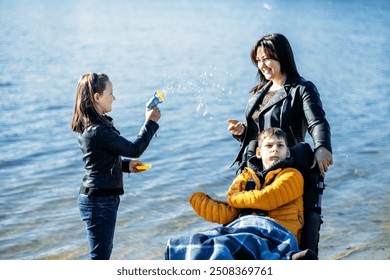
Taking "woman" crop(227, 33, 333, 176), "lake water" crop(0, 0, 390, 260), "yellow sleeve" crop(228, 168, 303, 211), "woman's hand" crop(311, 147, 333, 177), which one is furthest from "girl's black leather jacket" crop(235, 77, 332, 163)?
"lake water" crop(0, 0, 390, 260)

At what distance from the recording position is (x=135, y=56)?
64.3 feet

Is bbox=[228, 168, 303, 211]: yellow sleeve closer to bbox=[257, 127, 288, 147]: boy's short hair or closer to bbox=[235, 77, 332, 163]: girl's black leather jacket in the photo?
bbox=[257, 127, 288, 147]: boy's short hair

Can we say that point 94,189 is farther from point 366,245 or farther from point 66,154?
point 66,154

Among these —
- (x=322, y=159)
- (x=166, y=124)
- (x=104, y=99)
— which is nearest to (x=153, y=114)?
(x=104, y=99)

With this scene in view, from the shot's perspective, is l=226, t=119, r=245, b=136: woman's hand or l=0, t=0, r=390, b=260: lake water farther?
l=0, t=0, r=390, b=260: lake water

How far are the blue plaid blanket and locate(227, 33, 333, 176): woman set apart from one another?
2.88ft

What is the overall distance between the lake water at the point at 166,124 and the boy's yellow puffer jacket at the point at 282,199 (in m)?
2.09

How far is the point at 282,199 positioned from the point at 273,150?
34cm

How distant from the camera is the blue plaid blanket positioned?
4043mm

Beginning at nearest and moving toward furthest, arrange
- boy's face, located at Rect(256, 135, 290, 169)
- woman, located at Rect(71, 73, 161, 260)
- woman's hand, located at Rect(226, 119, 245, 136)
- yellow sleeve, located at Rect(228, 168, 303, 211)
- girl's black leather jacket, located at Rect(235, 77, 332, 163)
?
yellow sleeve, located at Rect(228, 168, 303, 211)
woman, located at Rect(71, 73, 161, 260)
boy's face, located at Rect(256, 135, 290, 169)
girl's black leather jacket, located at Rect(235, 77, 332, 163)
woman's hand, located at Rect(226, 119, 245, 136)

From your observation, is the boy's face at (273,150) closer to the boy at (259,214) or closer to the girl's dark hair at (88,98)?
the boy at (259,214)
